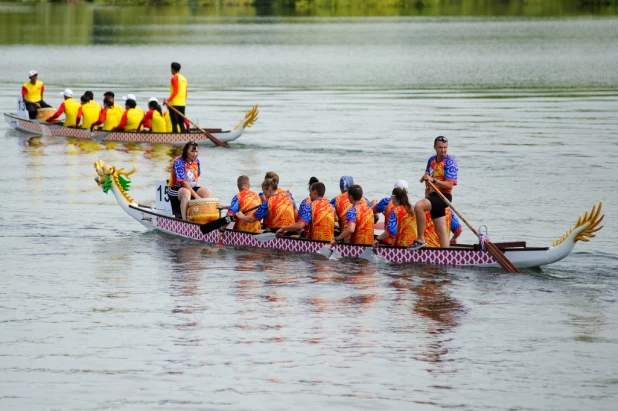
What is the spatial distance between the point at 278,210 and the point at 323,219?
1.02 m

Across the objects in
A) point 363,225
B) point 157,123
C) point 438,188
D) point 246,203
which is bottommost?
point 363,225

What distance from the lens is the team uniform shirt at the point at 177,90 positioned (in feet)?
114

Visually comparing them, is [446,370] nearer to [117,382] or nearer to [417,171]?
[117,382]

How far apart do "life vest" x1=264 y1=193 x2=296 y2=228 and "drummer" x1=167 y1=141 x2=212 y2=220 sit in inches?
78.7

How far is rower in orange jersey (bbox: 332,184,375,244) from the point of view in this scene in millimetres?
20109

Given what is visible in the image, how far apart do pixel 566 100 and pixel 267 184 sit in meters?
28.3

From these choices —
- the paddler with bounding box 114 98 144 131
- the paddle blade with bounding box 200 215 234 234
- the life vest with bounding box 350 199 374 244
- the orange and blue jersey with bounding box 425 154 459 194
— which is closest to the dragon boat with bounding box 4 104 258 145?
the paddler with bounding box 114 98 144 131

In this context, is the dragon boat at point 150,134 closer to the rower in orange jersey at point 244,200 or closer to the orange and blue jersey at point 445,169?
the rower in orange jersey at point 244,200

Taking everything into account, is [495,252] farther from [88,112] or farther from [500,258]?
[88,112]

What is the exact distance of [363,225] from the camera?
2030 centimetres

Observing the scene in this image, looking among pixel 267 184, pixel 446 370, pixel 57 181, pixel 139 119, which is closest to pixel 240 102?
pixel 139 119

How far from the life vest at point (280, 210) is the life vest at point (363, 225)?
139 centimetres

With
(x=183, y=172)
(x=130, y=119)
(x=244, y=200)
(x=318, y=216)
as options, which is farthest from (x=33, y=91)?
(x=318, y=216)

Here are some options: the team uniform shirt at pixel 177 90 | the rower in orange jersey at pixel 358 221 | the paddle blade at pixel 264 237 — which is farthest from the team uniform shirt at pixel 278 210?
the team uniform shirt at pixel 177 90
